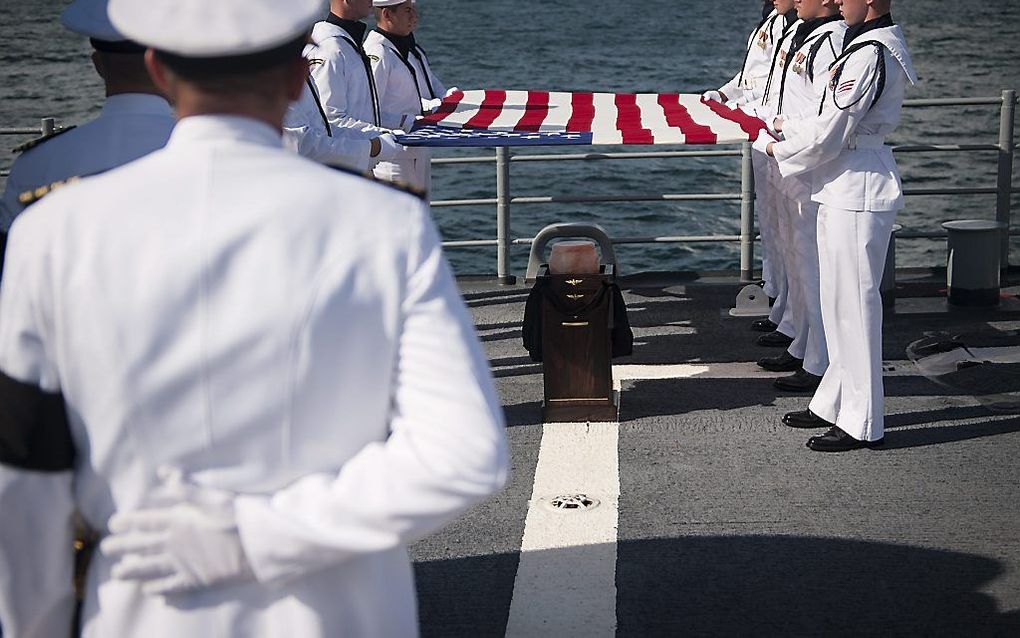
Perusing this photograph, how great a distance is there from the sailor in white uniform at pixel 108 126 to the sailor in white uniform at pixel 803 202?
172 inches

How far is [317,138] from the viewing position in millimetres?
6211

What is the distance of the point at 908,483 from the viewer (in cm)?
552

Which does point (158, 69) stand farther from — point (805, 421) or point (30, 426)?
point (805, 421)

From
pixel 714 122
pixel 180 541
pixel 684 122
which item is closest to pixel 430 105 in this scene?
pixel 684 122

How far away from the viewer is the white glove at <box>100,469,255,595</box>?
1.81m

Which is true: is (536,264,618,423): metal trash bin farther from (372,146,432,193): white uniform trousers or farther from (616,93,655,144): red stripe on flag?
(372,146,432,193): white uniform trousers

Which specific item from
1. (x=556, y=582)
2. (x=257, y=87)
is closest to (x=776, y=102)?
(x=556, y=582)

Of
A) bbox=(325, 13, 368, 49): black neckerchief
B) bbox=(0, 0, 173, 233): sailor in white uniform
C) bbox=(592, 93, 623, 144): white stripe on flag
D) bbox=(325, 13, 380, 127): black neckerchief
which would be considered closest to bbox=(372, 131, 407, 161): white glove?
bbox=(325, 13, 380, 127): black neckerchief

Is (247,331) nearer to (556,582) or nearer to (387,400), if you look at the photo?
(387,400)

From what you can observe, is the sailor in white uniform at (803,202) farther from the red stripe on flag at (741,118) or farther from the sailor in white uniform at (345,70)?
the sailor in white uniform at (345,70)

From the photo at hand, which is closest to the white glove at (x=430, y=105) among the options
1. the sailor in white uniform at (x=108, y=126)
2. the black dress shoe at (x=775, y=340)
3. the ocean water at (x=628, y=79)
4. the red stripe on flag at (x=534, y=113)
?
the red stripe on flag at (x=534, y=113)

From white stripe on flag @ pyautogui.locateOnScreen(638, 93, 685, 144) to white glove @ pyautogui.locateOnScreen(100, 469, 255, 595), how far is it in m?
5.12

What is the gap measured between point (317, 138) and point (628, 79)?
47358 millimetres

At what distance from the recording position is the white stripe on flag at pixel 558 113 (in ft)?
23.7
